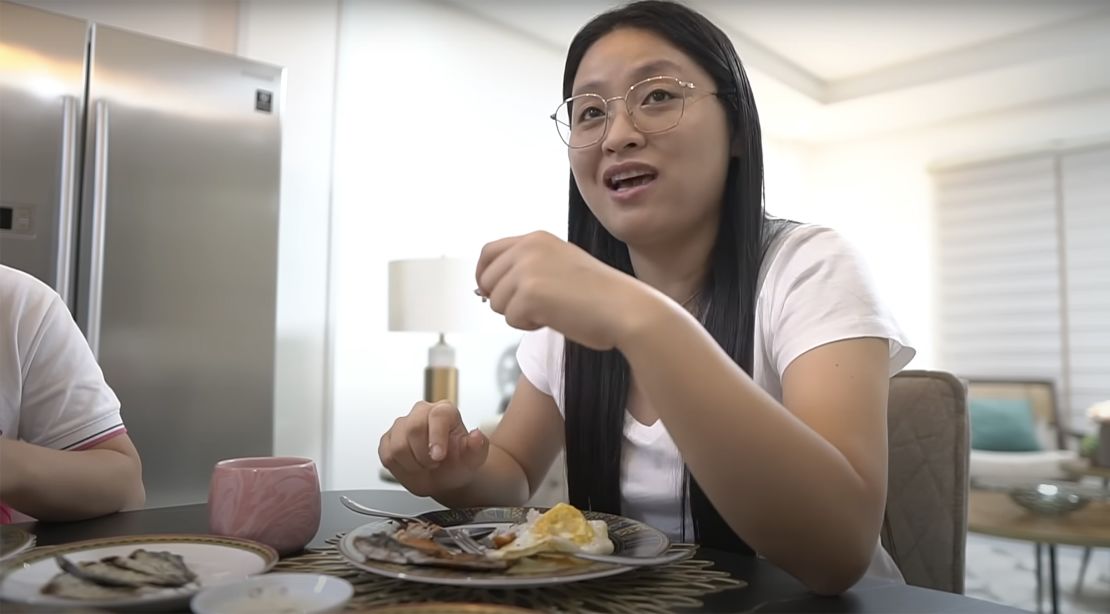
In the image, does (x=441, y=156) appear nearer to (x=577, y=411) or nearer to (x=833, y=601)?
(x=577, y=411)

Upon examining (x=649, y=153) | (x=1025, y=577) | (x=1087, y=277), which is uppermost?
(x=1087, y=277)

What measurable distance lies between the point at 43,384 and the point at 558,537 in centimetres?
82

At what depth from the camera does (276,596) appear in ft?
1.67

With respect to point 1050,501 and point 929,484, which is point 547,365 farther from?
point 1050,501

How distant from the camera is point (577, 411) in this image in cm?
105

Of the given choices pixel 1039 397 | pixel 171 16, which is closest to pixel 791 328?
pixel 171 16

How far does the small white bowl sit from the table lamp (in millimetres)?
2378

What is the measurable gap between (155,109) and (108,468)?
168 centimetres

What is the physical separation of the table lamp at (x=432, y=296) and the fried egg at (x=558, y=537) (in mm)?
2236

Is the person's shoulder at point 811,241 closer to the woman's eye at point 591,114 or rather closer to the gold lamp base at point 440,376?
the woman's eye at point 591,114

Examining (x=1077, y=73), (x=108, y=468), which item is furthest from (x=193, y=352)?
(x=1077, y=73)

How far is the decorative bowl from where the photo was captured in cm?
218

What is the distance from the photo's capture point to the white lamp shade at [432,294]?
289 cm

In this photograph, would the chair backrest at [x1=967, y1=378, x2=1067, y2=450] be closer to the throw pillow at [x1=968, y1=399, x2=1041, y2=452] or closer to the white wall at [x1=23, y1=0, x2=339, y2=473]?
the throw pillow at [x1=968, y1=399, x2=1041, y2=452]
